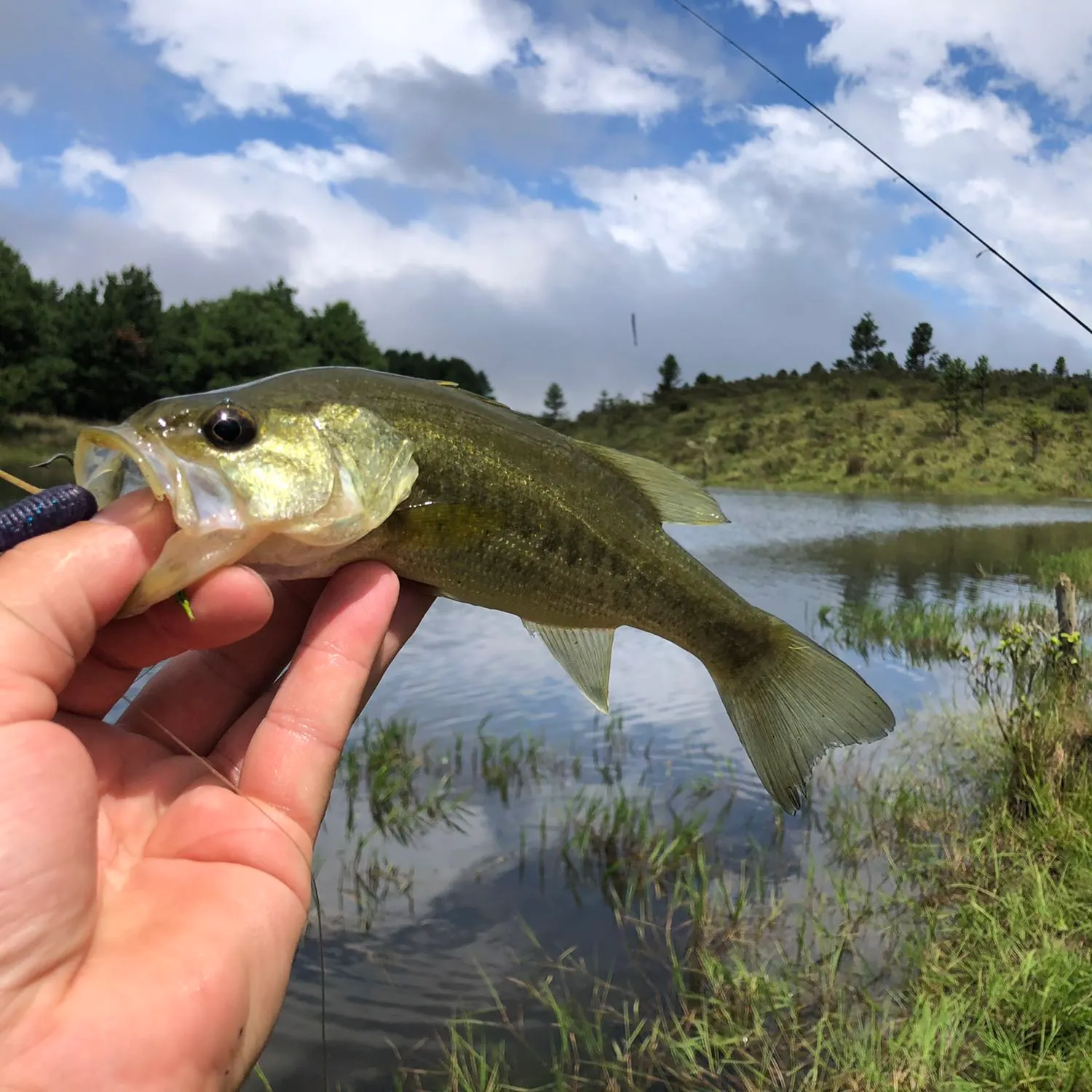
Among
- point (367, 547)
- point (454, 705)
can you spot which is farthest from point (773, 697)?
point (454, 705)

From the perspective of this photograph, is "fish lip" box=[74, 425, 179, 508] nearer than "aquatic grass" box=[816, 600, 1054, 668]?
Yes

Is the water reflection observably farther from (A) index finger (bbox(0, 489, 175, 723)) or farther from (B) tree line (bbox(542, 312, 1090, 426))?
(B) tree line (bbox(542, 312, 1090, 426))

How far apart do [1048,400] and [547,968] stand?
69.8m

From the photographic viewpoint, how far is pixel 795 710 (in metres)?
3.25

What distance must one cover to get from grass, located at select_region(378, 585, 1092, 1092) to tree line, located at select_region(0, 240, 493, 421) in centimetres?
2561

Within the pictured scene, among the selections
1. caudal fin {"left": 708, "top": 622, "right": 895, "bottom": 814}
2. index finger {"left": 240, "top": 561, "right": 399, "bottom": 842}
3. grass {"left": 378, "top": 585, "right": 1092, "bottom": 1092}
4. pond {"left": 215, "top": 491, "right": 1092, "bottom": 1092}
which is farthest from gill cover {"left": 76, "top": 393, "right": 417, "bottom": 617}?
pond {"left": 215, "top": 491, "right": 1092, "bottom": 1092}

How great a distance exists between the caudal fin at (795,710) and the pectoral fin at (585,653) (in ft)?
1.51

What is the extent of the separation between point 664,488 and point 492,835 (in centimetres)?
508

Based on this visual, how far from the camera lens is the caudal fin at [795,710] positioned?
313cm

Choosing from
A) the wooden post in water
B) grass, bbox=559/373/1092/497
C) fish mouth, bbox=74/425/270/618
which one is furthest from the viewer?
grass, bbox=559/373/1092/497

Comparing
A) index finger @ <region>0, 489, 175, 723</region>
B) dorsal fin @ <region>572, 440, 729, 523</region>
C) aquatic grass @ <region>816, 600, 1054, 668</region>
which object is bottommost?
aquatic grass @ <region>816, 600, 1054, 668</region>

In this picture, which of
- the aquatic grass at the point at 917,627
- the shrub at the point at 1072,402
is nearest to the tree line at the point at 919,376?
the shrub at the point at 1072,402

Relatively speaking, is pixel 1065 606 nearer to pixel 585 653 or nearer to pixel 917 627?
pixel 917 627

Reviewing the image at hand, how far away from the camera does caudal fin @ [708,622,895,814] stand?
10.3ft
